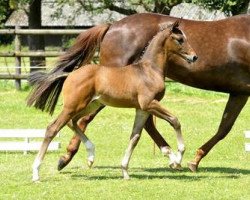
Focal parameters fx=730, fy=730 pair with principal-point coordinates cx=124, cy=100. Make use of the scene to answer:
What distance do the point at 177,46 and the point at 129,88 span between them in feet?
2.62

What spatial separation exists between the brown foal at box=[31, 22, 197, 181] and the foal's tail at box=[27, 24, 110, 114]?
31 centimetres

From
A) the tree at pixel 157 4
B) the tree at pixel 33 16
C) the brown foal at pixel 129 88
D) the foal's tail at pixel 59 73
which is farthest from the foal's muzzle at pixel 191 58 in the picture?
the tree at pixel 157 4

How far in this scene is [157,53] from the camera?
9016 millimetres

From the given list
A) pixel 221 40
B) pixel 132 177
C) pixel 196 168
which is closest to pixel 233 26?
pixel 221 40

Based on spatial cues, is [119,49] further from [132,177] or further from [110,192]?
[110,192]

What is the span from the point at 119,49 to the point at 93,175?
1923mm

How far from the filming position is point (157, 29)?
1027cm

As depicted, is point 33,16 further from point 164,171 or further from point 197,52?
point 164,171

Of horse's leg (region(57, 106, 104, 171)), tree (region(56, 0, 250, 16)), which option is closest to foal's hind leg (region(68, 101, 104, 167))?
horse's leg (region(57, 106, 104, 171))

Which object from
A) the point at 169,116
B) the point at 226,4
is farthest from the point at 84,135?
the point at 226,4

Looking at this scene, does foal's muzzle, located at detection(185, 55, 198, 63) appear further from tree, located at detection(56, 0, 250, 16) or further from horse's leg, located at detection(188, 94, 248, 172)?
tree, located at detection(56, 0, 250, 16)

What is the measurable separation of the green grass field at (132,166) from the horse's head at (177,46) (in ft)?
4.97

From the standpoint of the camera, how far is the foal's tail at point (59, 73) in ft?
30.3

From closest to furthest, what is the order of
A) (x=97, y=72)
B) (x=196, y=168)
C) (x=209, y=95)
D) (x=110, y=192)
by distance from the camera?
(x=110, y=192) < (x=97, y=72) < (x=196, y=168) < (x=209, y=95)
